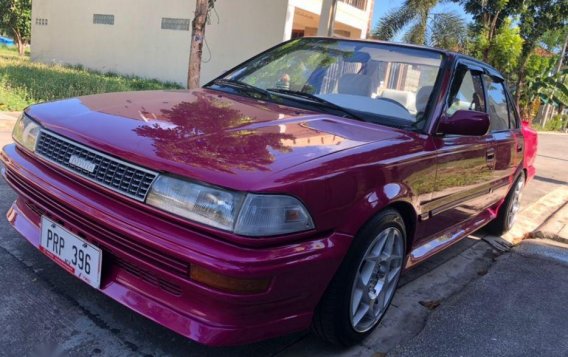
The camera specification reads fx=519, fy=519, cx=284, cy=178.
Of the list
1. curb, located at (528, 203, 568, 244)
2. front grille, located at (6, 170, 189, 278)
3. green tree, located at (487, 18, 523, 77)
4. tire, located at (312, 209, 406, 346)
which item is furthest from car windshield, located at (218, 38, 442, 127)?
green tree, located at (487, 18, 523, 77)

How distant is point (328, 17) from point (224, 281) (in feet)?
39.8

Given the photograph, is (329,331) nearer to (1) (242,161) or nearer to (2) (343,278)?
(2) (343,278)

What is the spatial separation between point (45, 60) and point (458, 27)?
1722cm

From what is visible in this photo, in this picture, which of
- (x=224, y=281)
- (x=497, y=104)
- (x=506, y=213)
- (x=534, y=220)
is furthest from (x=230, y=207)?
(x=534, y=220)

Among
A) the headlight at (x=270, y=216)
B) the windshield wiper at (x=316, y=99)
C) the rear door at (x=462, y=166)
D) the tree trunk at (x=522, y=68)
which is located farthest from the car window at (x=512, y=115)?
the tree trunk at (x=522, y=68)

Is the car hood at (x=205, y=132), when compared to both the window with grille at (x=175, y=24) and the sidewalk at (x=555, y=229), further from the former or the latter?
the window with grille at (x=175, y=24)

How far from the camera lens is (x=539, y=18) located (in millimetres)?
22469

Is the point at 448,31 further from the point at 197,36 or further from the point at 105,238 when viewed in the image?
the point at 105,238

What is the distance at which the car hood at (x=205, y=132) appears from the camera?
213 centimetres

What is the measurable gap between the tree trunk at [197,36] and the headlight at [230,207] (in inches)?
302

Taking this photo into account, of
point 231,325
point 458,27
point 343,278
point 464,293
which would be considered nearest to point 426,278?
point 464,293

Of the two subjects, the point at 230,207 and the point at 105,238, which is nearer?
the point at 230,207

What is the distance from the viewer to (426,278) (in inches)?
155

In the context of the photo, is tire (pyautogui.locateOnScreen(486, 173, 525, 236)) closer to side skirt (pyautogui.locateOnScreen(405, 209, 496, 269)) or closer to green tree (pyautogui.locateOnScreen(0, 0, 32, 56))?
side skirt (pyautogui.locateOnScreen(405, 209, 496, 269))
